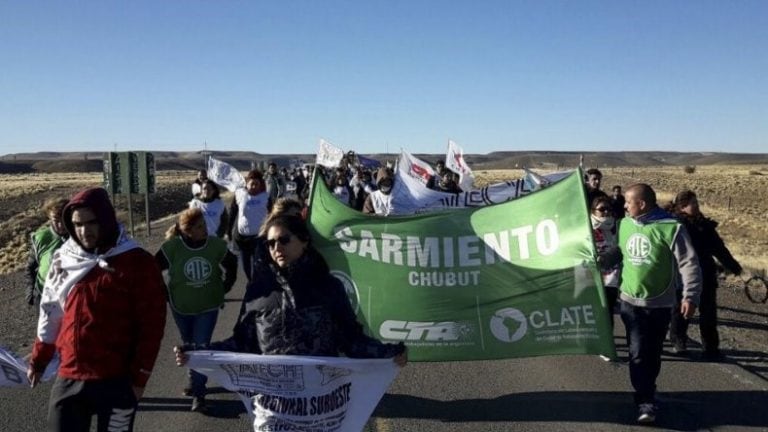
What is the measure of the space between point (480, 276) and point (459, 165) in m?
14.0

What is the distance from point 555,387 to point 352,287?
7.00ft

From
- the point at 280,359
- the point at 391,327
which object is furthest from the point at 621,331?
the point at 280,359

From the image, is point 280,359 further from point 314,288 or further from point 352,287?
point 352,287

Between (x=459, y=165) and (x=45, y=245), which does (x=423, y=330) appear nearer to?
(x=45, y=245)

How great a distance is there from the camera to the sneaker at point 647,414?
5.57 meters

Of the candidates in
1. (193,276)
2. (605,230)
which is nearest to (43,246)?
(193,276)

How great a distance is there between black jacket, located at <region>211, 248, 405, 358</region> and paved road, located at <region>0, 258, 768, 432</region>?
188 centimetres

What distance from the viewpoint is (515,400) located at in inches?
246

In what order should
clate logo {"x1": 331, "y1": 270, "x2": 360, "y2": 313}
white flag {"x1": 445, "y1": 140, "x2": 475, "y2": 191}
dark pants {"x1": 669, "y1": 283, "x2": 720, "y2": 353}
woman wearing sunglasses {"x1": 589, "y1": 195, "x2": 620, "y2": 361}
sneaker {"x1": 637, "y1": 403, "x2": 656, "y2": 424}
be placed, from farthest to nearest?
white flag {"x1": 445, "y1": 140, "x2": 475, "y2": 191}, woman wearing sunglasses {"x1": 589, "y1": 195, "x2": 620, "y2": 361}, dark pants {"x1": 669, "y1": 283, "x2": 720, "y2": 353}, clate logo {"x1": 331, "y1": 270, "x2": 360, "y2": 313}, sneaker {"x1": 637, "y1": 403, "x2": 656, "y2": 424}

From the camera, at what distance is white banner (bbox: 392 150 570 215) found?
1239 cm

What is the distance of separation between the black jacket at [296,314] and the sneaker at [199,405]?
7.35ft

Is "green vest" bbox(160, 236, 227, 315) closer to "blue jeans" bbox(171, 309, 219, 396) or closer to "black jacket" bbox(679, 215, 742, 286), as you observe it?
"blue jeans" bbox(171, 309, 219, 396)

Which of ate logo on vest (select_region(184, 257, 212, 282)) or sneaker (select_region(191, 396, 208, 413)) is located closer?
sneaker (select_region(191, 396, 208, 413))

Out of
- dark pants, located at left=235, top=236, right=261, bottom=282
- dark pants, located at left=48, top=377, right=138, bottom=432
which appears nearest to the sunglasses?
dark pants, located at left=48, top=377, right=138, bottom=432
